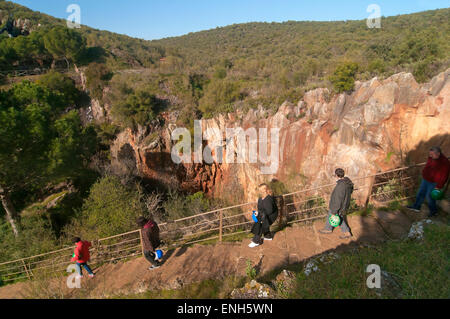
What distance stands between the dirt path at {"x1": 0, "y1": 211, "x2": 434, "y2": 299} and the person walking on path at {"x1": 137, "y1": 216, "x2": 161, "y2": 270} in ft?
0.79

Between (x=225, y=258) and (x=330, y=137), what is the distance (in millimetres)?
8330

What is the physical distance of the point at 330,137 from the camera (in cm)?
1031

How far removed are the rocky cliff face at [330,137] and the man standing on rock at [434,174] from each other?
251 centimetres

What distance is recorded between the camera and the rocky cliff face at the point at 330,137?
723cm

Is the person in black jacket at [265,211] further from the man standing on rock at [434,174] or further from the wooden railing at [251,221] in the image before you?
the man standing on rock at [434,174]

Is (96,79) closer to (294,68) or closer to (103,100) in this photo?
(103,100)

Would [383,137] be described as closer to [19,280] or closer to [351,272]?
[351,272]

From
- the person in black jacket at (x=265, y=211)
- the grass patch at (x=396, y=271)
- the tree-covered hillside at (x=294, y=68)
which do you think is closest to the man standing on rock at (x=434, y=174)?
the grass patch at (x=396, y=271)

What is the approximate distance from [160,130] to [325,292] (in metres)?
16.9

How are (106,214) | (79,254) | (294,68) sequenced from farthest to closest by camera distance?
(294,68)
(106,214)
(79,254)

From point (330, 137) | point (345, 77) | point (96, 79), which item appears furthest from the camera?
point (96, 79)

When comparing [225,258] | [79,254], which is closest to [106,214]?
[79,254]
